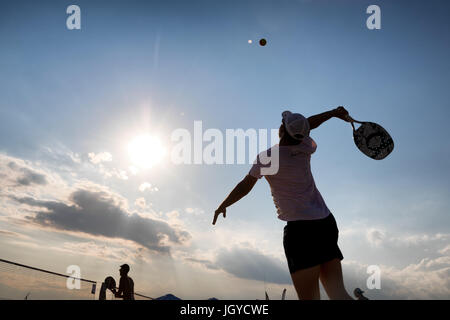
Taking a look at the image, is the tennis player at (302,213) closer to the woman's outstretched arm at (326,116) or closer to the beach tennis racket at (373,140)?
the woman's outstretched arm at (326,116)

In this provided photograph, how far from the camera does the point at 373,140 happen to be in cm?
452

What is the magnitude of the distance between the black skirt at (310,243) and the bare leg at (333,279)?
0.07 m

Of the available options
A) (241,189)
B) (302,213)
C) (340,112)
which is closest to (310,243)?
(302,213)

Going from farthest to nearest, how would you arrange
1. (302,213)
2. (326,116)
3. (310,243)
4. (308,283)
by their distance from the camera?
(326,116)
(302,213)
(310,243)
(308,283)

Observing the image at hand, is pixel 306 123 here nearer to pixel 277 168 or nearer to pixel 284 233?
pixel 277 168

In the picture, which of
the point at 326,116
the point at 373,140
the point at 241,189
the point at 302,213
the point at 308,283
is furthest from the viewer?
the point at 373,140

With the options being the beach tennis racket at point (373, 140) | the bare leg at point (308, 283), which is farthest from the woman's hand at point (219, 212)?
the beach tennis racket at point (373, 140)

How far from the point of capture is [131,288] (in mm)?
10867

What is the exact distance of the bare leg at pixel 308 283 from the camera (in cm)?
304

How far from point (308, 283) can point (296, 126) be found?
66.2 inches

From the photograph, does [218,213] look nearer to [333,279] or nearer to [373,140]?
[333,279]

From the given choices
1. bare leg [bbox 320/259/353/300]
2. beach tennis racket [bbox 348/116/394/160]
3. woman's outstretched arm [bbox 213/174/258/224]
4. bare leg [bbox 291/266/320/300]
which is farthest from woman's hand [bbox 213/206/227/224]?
beach tennis racket [bbox 348/116/394/160]
